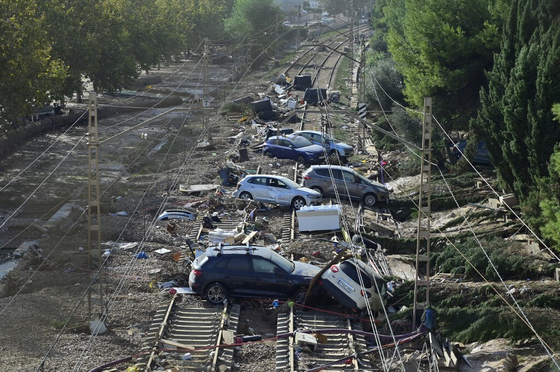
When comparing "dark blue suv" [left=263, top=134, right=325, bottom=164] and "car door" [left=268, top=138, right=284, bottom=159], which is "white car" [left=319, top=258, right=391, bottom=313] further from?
"car door" [left=268, top=138, right=284, bottom=159]

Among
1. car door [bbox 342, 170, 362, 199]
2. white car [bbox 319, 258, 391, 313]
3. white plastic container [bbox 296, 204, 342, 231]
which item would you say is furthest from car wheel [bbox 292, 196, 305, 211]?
white car [bbox 319, 258, 391, 313]

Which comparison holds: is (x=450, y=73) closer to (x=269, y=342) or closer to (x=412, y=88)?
(x=412, y=88)

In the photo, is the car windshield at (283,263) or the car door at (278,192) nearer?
the car windshield at (283,263)

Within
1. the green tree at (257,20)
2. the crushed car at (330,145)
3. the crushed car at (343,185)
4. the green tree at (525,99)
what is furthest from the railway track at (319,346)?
the green tree at (257,20)

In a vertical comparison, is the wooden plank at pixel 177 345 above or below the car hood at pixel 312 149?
below

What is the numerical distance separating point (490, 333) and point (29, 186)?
23.8m

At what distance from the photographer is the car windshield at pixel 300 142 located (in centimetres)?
3788

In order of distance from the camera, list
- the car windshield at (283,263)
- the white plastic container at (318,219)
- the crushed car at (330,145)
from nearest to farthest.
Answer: the car windshield at (283,263) < the white plastic container at (318,219) < the crushed car at (330,145)

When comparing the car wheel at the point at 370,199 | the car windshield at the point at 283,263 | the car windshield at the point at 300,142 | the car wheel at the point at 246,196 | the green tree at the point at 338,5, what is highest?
the green tree at the point at 338,5

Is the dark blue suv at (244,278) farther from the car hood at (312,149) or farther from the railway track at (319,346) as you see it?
the car hood at (312,149)

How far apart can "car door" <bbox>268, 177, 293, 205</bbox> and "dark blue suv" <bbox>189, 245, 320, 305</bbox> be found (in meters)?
9.44

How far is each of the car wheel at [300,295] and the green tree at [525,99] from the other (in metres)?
8.46

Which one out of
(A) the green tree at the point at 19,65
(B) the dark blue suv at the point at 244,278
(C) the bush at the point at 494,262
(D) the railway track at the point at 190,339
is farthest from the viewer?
(A) the green tree at the point at 19,65

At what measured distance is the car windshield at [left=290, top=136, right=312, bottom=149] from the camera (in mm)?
37878
